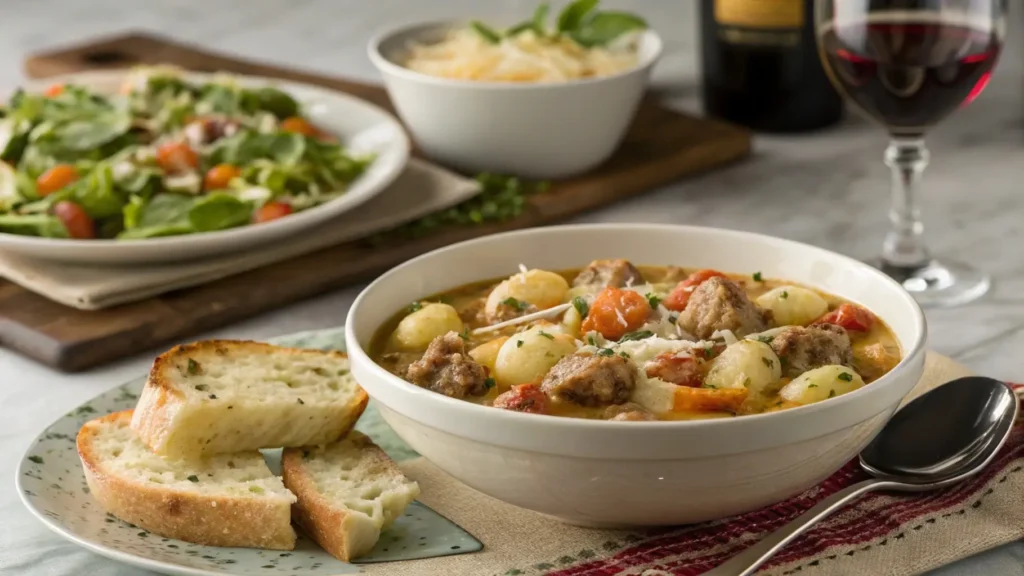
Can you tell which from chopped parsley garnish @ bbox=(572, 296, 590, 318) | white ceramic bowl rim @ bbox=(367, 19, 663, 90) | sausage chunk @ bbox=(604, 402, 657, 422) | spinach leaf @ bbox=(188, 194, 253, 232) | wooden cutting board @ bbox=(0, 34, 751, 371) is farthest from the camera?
white ceramic bowl rim @ bbox=(367, 19, 663, 90)

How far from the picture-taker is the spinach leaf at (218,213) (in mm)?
→ 3428

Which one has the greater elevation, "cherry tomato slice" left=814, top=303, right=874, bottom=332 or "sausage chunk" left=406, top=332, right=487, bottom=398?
"sausage chunk" left=406, top=332, right=487, bottom=398

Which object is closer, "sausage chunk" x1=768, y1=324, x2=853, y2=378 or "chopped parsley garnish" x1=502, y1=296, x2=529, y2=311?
"sausage chunk" x1=768, y1=324, x2=853, y2=378

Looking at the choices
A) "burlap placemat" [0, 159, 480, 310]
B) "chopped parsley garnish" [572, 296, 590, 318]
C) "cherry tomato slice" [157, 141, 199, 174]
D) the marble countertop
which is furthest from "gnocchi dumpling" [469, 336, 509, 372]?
"cherry tomato slice" [157, 141, 199, 174]

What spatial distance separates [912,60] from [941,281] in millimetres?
625

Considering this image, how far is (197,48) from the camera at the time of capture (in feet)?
18.6

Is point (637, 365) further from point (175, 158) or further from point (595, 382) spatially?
point (175, 158)

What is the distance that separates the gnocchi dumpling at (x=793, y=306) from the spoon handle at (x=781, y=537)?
1.16 ft

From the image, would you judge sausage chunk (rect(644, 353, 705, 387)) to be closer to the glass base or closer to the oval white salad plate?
the glass base

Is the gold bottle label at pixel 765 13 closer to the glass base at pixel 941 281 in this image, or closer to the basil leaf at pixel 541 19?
the basil leaf at pixel 541 19

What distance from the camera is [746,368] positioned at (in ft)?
6.62

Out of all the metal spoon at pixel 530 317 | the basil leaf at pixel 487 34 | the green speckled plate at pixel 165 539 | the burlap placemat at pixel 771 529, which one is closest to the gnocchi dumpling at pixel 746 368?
the burlap placemat at pixel 771 529

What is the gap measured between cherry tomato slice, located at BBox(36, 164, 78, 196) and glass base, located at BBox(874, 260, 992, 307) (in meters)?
2.28

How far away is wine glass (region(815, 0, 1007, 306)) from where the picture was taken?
3160mm
